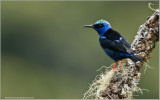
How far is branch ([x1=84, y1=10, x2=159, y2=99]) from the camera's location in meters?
5.49

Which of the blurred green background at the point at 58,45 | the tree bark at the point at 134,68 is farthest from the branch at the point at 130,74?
the blurred green background at the point at 58,45

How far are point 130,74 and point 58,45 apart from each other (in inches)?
963

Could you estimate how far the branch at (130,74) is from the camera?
216 inches

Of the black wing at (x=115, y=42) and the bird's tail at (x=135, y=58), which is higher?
the black wing at (x=115, y=42)

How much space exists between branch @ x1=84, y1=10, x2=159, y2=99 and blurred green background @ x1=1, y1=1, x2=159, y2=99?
18.2 meters

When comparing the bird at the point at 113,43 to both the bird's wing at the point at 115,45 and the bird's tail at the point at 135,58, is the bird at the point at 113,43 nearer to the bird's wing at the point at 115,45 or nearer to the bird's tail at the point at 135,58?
the bird's wing at the point at 115,45

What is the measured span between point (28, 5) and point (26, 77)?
755cm

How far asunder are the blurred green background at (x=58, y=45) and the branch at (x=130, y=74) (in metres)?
18.2

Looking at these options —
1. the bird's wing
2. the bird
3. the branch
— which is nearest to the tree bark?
the branch

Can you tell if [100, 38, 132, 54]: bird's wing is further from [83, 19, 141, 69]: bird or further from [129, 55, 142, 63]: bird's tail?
[129, 55, 142, 63]: bird's tail

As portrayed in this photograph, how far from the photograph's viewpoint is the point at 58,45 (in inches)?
1179

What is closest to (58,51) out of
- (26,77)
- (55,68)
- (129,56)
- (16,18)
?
(55,68)

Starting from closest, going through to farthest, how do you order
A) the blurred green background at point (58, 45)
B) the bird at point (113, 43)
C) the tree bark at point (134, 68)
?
the tree bark at point (134, 68), the bird at point (113, 43), the blurred green background at point (58, 45)

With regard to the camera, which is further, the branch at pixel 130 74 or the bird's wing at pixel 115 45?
the bird's wing at pixel 115 45
